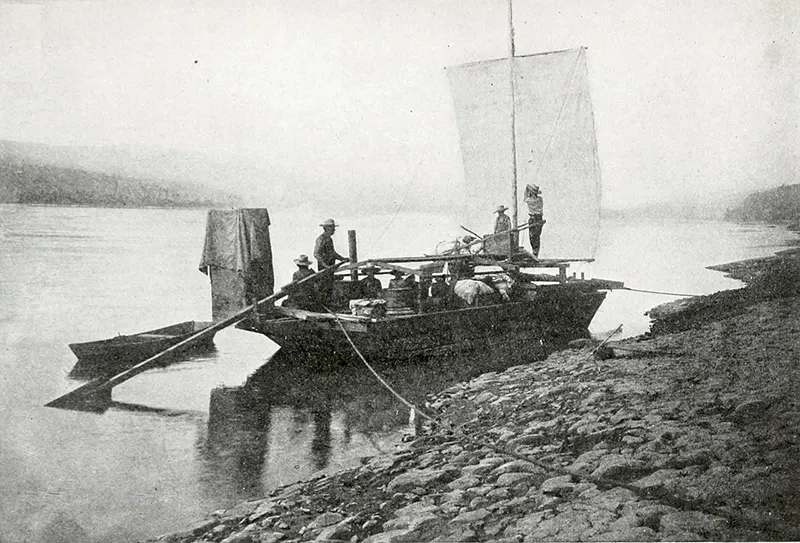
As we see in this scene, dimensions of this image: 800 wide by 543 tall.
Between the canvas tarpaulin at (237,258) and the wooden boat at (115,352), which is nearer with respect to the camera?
the wooden boat at (115,352)

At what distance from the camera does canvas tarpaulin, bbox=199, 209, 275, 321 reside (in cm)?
811

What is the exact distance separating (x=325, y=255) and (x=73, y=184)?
3245 millimetres

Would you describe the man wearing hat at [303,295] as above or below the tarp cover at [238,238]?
below

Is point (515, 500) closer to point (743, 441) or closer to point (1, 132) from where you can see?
point (743, 441)

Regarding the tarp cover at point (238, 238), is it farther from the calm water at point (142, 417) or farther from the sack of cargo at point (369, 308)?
the calm water at point (142, 417)

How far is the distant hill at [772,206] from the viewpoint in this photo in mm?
6982

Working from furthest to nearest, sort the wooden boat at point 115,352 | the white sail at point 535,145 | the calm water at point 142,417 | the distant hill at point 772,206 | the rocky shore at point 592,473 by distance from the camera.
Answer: the white sail at point 535,145, the wooden boat at point 115,352, the distant hill at point 772,206, the calm water at point 142,417, the rocky shore at point 592,473

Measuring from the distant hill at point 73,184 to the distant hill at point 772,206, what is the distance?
7.49m

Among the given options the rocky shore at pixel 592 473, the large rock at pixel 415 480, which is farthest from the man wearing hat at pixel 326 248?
the large rock at pixel 415 480

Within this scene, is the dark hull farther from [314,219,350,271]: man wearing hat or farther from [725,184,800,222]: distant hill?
[725,184,800,222]: distant hill

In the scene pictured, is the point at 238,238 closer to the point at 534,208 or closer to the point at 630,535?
the point at 534,208

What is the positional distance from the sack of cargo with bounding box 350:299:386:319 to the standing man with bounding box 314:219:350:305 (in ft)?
2.39

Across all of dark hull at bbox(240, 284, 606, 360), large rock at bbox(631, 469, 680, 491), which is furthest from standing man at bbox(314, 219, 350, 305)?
large rock at bbox(631, 469, 680, 491)

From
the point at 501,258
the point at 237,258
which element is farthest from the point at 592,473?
the point at 501,258
